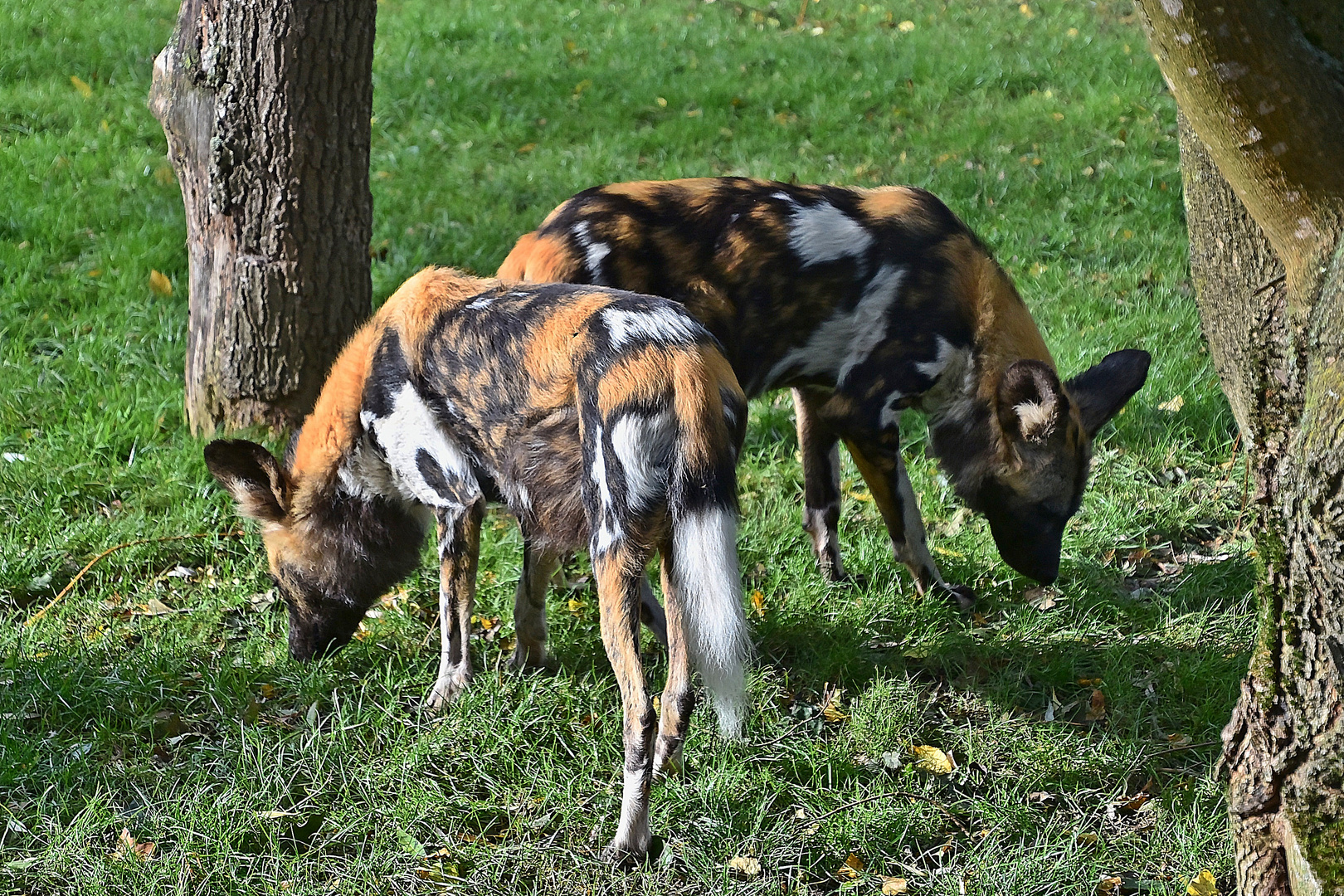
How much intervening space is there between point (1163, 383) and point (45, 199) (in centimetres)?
523

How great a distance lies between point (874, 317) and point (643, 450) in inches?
50.1

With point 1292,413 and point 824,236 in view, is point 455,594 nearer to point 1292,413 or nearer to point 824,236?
point 824,236

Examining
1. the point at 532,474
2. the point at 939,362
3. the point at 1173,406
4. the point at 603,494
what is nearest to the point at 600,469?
the point at 603,494

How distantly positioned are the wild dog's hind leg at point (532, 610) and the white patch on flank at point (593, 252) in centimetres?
80

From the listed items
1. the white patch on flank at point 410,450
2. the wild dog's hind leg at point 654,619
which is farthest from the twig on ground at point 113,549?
the wild dog's hind leg at point 654,619

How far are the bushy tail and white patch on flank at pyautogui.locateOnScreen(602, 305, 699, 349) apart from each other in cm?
14

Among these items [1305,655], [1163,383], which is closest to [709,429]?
[1305,655]

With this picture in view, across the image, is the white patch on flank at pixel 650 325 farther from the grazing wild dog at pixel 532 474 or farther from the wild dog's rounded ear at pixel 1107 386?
the wild dog's rounded ear at pixel 1107 386

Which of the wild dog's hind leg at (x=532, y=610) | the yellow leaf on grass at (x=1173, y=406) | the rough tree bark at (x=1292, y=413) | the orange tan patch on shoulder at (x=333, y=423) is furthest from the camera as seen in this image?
the yellow leaf on grass at (x=1173, y=406)

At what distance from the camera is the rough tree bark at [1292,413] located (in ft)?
6.59

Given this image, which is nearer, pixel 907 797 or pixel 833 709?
pixel 907 797

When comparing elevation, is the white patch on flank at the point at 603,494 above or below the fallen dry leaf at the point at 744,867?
above

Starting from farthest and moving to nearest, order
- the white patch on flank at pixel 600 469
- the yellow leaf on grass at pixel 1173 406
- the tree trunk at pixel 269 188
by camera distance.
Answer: the yellow leaf on grass at pixel 1173 406 < the tree trunk at pixel 269 188 < the white patch on flank at pixel 600 469

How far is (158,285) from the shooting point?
512 cm
